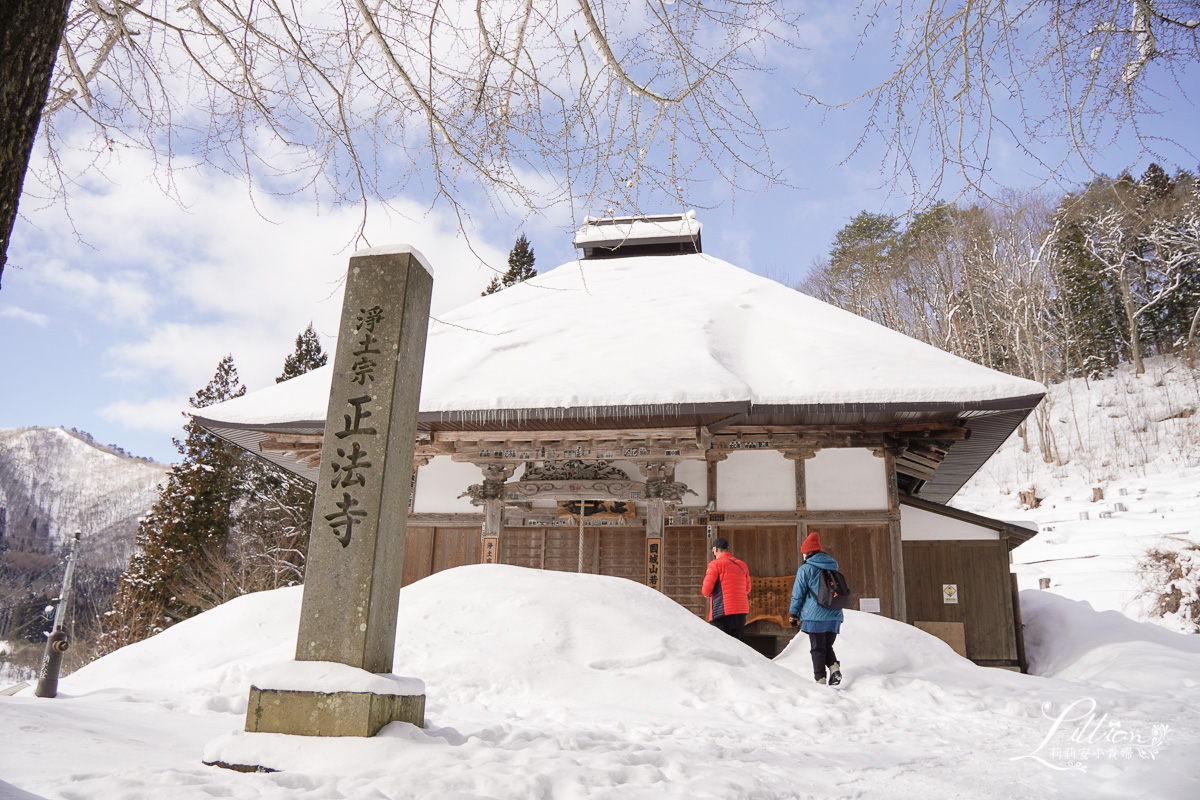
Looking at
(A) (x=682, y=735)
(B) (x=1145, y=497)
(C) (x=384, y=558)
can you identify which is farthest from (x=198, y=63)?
(B) (x=1145, y=497)

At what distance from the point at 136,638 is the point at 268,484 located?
5822 mm

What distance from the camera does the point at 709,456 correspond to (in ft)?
29.9

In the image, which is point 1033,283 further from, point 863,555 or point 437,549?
point 437,549

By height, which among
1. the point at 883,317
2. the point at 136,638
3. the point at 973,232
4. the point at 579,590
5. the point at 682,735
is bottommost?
→ the point at 136,638

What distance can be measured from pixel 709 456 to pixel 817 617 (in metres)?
3.31

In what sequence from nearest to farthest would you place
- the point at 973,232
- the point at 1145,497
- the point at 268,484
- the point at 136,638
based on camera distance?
the point at 136,638, the point at 1145,497, the point at 268,484, the point at 973,232

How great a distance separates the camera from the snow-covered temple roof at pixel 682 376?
25.0ft

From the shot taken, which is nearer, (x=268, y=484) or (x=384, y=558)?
(x=384, y=558)

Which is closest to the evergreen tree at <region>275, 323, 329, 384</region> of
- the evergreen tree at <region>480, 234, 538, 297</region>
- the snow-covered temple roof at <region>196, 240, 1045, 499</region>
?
the evergreen tree at <region>480, 234, 538, 297</region>

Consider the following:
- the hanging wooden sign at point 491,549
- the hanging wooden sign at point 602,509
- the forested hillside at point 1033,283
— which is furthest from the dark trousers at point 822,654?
the forested hillside at point 1033,283

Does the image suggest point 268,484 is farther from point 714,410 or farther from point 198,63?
point 198,63

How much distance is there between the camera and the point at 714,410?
291 inches

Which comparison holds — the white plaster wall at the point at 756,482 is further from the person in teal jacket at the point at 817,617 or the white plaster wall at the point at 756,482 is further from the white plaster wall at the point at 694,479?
the person in teal jacket at the point at 817,617

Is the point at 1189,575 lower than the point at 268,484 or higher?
lower
